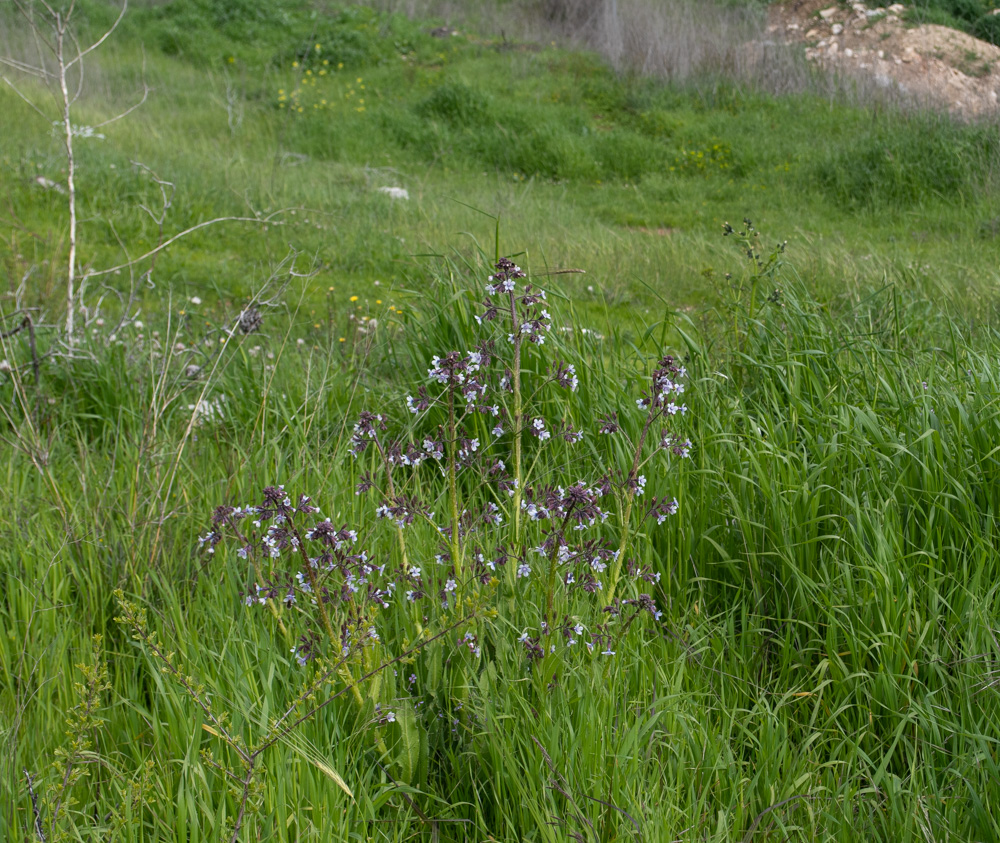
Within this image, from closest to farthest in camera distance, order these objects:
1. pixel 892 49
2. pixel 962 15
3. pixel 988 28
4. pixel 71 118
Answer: pixel 71 118, pixel 892 49, pixel 988 28, pixel 962 15

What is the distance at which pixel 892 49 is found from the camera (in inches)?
611

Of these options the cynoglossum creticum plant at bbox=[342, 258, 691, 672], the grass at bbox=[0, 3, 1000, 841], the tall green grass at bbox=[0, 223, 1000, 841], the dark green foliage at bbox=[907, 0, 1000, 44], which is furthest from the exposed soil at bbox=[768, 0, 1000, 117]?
the cynoglossum creticum plant at bbox=[342, 258, 691, 672]

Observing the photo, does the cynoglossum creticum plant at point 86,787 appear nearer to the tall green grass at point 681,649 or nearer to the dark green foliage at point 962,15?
the tall green grass at point 681,649

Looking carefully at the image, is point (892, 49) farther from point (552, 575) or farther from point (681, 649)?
point (552, 575)

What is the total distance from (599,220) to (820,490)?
7.22 m

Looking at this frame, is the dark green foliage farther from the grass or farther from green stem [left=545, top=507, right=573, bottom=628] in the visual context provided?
green stem [left=545, top=507, right=573, bottom=628]

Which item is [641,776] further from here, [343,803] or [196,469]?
[196,469]

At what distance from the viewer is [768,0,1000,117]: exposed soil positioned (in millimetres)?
13719

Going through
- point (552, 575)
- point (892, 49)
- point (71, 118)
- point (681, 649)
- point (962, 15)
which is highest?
point (962, 15)

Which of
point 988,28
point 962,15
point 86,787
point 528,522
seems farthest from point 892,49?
point 86,787

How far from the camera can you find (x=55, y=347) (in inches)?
147

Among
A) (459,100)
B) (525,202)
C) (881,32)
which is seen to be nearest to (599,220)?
(525,202)

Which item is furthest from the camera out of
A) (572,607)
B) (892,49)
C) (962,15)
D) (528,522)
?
(962,15)

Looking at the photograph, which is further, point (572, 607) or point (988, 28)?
point (988, 28)
